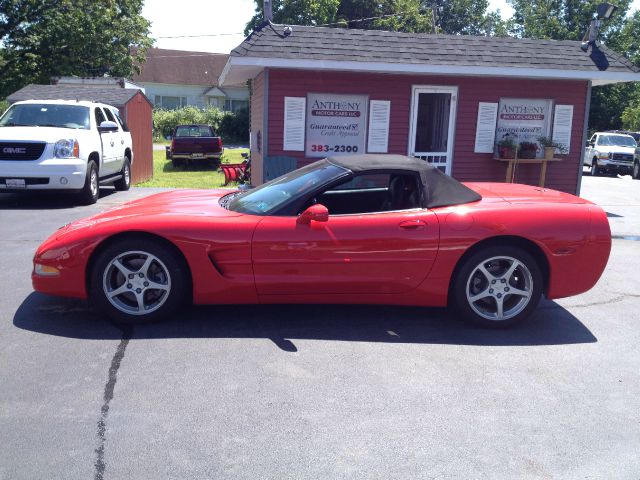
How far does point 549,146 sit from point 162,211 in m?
9.63

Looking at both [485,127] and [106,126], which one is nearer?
[106,126]

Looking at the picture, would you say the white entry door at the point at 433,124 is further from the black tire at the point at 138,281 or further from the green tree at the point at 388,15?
the green tree at the point at 388,15

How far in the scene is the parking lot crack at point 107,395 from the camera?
2.93m

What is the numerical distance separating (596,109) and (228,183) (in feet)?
92.8

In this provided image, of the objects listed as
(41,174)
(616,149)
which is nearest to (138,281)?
(41,174)

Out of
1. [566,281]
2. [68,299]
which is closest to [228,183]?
[68,299]

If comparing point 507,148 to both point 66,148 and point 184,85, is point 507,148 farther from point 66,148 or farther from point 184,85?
point 184,85

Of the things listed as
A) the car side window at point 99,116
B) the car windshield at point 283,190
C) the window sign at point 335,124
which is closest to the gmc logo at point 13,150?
the car side window at point 99,116

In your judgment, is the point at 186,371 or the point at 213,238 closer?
the point at 186,371

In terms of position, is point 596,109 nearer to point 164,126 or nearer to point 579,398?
point 164,126

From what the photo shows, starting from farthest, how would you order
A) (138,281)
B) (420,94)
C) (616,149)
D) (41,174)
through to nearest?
(616,149) → (420,94) → (41,174) → (138,281)

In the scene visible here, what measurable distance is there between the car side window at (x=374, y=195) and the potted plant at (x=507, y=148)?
7.37 metres

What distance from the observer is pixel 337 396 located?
146 inches

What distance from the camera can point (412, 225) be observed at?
188 inches
